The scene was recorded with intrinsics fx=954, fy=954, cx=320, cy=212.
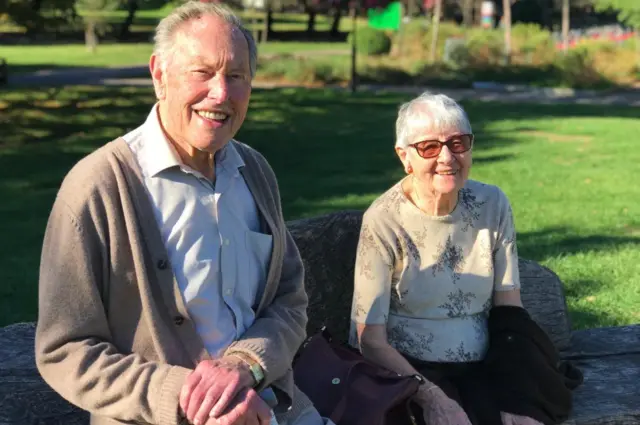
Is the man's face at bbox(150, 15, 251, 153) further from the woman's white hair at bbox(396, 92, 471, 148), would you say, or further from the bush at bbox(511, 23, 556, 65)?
the bush at bbox(511, 23, 556, 65)

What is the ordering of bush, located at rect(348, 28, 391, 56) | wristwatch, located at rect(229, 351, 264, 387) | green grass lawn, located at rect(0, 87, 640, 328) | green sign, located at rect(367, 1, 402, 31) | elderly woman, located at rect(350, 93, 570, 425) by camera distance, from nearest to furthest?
wristwatch, located at rect(229, 351, 264, 387) < elderly woman, located at rect(350, 93, 570, 425) < green grass lawn, located at rect(0, 87, 640, 328) < green sign, located at rect(367, 1, 402, 31) < bush, located at rect(348, 28, 391, 56)

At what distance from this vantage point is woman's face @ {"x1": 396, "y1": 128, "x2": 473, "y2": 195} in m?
3.44

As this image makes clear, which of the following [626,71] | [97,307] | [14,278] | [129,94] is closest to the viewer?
[97,307]

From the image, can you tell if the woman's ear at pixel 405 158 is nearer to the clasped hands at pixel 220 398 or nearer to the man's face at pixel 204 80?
the man's face at pixel 204 80

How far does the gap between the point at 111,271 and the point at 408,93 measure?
23090 millimetres

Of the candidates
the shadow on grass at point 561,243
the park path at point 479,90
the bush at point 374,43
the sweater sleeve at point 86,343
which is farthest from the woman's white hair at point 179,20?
the bush at point 374,43

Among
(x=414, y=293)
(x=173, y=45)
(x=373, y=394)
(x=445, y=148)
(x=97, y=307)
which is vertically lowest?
(x=373, y=394)

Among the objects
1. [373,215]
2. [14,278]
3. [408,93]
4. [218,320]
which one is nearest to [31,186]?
[14,278]

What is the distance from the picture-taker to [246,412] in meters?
2.39

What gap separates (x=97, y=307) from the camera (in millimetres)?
2416

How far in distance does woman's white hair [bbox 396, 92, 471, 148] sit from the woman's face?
0.05 feet

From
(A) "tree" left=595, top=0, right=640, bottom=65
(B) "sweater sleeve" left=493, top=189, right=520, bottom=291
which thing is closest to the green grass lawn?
(B) "sweater sleeve" left=493, top=189, right=520, bottom=291

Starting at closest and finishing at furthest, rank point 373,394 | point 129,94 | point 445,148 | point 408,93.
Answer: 1. point 373,394
2. point 445,148
3. point 129,94
4. point 408,93

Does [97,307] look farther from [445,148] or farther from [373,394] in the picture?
[445,148]
